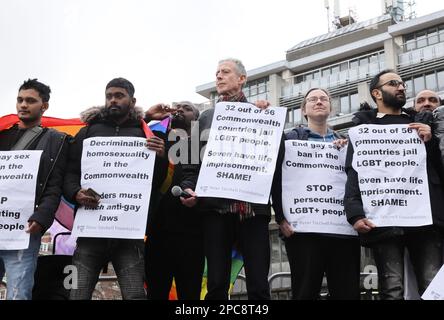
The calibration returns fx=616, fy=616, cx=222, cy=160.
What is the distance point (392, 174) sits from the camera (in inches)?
187

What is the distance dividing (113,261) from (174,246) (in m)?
0.56

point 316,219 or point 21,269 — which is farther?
point 316,219

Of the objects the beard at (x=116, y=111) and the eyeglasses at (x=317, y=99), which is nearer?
the beard at (x=116, y=111)

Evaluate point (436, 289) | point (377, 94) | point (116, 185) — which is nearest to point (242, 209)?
point (116, 185)

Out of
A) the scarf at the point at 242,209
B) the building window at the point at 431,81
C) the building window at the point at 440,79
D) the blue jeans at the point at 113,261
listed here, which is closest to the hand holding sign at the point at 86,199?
the blue jeans at the point at 113,261

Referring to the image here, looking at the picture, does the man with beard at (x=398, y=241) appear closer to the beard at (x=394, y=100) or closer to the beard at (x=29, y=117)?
the beard at (x=394, y=100)

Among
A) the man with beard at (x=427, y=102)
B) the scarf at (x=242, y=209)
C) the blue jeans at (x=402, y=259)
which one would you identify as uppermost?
the man with beard at (x=427, y=102)

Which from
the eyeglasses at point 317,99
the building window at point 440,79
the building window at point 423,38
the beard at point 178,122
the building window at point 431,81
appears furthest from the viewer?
the building window at point 423,38

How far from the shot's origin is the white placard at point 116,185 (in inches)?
182

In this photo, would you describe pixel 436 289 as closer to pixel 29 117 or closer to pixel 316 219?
pixel 316 219

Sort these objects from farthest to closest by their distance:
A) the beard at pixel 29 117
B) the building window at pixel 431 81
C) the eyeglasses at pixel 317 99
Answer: the building window at pixel 431 81 < the eyeglasses at pixel 317 99 < the beard at pixel 29 117

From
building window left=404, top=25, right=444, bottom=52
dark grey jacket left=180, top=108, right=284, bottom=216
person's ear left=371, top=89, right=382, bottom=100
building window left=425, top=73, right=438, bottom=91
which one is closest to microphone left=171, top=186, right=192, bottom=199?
dark grey jacket left=180, top=108, right=284, bottom=216

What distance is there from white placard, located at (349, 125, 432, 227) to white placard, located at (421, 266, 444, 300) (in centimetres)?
46

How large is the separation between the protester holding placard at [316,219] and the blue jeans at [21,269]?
6.19 ft
